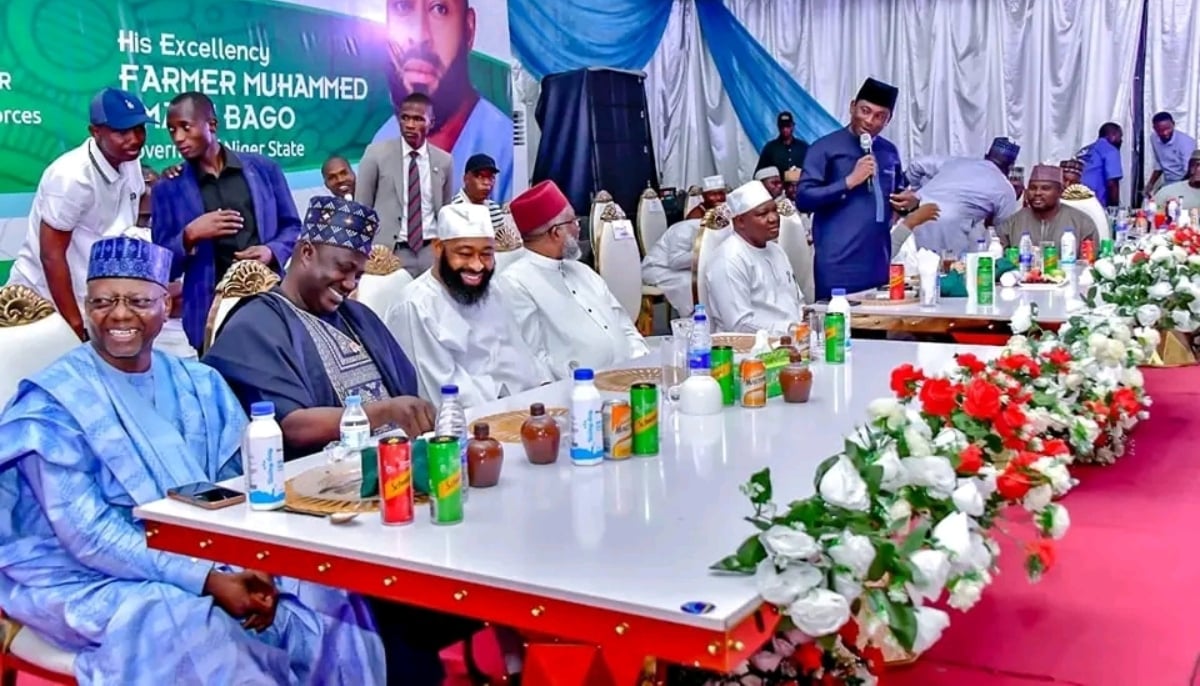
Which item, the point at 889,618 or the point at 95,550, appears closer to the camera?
the point at 889,618

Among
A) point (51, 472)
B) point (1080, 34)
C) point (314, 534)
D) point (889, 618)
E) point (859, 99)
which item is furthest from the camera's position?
point (1080, 34)

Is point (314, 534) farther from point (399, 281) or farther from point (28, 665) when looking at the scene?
point (399, 281)

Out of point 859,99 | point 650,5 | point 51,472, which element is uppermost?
point 650,5

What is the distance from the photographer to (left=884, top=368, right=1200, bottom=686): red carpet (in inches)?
97.2

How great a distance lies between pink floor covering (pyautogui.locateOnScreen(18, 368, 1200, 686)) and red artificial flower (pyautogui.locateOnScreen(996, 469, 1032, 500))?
717mm

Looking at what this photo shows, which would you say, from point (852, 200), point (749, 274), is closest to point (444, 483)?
point (749, 274)

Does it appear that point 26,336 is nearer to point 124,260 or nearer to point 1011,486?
point 124,260

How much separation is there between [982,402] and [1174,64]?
8773 mm

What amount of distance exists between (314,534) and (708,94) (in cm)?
936

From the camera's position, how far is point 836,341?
→ 135 inches

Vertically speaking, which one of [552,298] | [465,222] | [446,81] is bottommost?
[552,298]

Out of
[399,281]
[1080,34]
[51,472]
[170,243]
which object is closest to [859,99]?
[399,281]

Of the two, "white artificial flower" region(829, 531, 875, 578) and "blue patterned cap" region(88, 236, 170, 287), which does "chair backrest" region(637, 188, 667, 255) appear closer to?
"blue patterned cap" region(88, 236, 170, 287)

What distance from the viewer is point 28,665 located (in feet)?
7.32
